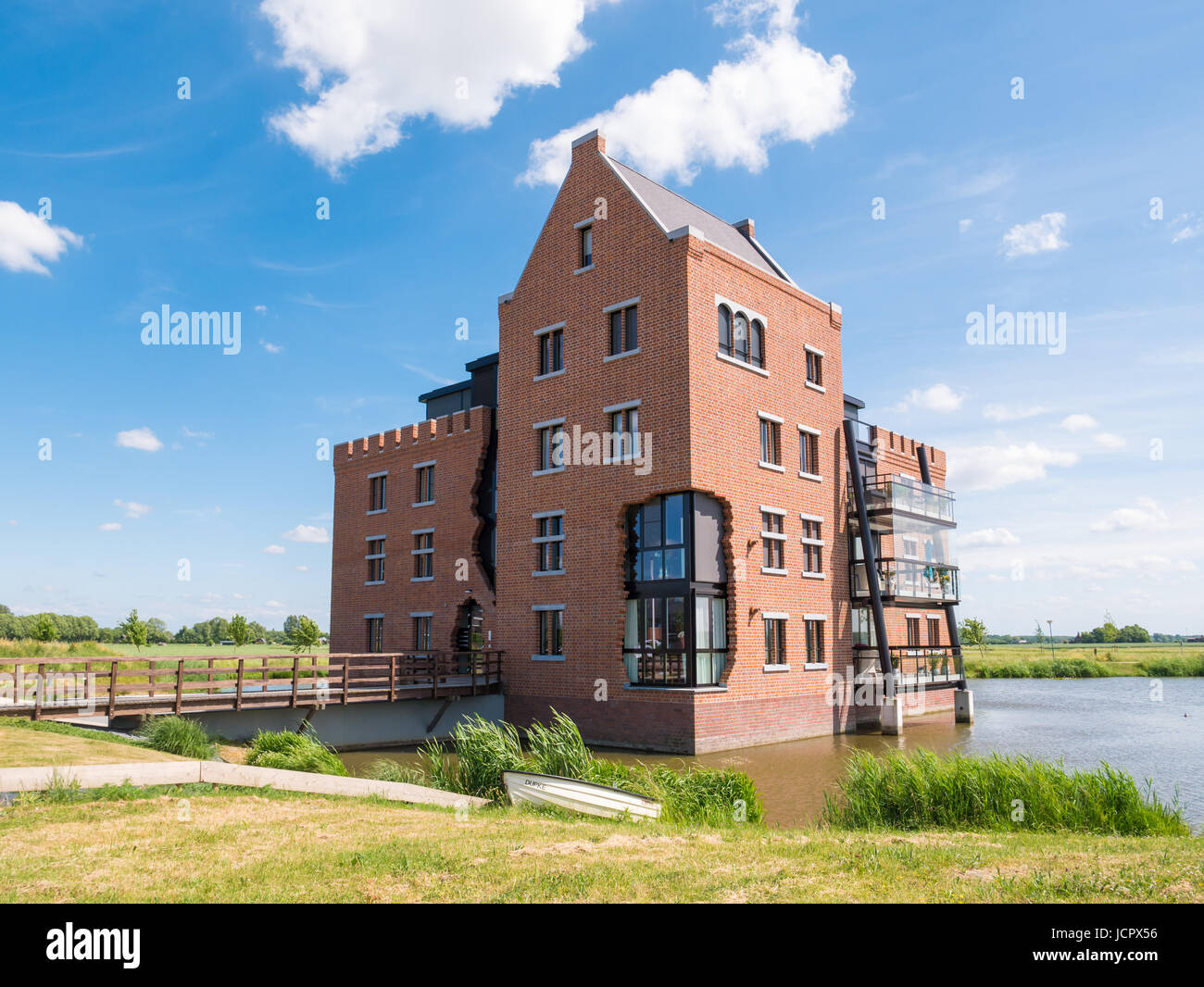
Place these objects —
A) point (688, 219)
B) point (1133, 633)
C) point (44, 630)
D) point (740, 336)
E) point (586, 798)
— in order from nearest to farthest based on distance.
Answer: point (586, 798) < point (740, 336) < point (688, 219) < point (44, 630) < point (1133, 633)

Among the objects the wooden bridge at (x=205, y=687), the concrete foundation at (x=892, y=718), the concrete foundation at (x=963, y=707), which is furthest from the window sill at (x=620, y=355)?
the concrete foundation at (x=963, y=707)

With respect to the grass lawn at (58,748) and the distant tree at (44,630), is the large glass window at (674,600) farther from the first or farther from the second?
the distant tree at (44,630)

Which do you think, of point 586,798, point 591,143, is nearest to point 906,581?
point 591,143

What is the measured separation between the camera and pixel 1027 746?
2359 cm

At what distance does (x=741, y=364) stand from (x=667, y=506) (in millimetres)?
4898

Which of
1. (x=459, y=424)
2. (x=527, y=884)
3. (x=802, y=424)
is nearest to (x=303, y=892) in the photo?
(x=527, y=884)

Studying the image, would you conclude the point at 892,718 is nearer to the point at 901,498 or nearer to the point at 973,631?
the point at 901,498

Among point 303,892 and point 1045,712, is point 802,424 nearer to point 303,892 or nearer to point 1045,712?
point 1045,712

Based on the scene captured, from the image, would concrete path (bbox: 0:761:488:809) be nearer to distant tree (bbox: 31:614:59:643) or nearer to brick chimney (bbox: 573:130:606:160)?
brick chimney (bbox: 573:130:606:160)

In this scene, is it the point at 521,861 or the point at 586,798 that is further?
the point at 586,798

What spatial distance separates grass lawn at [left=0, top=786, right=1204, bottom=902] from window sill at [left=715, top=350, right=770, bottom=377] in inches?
640

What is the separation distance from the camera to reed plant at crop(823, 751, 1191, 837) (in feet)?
35.5
